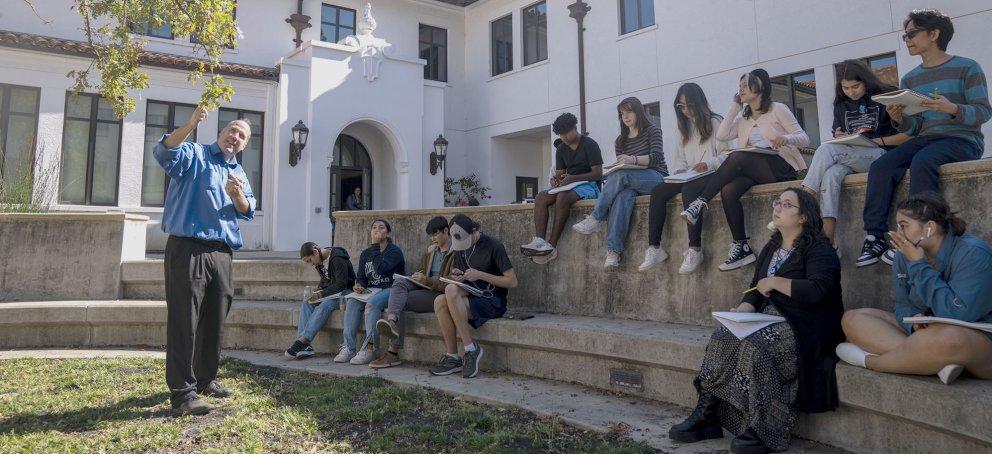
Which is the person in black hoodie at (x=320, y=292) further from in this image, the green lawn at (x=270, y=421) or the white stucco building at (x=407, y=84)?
the white stucco building at (x=407, y=84)

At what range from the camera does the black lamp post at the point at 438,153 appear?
15969 millimetres

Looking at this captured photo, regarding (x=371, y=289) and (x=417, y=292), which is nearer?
(x=417, y=292)

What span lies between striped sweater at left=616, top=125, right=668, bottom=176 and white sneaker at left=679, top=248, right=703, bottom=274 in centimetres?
105

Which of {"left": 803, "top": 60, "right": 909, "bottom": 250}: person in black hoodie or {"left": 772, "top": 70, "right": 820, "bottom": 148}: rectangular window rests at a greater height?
{"left": 772, "top": 70, "right": 820, "bottom": 148}: rectangular window

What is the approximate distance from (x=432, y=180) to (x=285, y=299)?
862cm

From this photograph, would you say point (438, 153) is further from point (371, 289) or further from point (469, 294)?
point (469, 294)

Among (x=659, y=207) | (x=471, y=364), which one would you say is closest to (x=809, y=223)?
(x=659, y=207)

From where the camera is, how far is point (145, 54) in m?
12.8

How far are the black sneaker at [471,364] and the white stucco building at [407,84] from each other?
7993 mm

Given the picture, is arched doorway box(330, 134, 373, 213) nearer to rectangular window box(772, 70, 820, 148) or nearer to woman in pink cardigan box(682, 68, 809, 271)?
rectangular window box(772, 70, 820, 148)

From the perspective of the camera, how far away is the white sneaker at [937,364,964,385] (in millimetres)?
2811

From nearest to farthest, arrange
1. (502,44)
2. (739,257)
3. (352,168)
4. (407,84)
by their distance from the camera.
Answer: (739,257) < (407,84) < (352,168) < (502,44)

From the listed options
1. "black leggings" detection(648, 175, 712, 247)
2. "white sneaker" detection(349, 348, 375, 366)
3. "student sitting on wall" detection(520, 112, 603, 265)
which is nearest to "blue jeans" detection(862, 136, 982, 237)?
Answer: "black leggings" detection(648, 175, 712, 247)

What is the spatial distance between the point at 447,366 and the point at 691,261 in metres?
2.24
